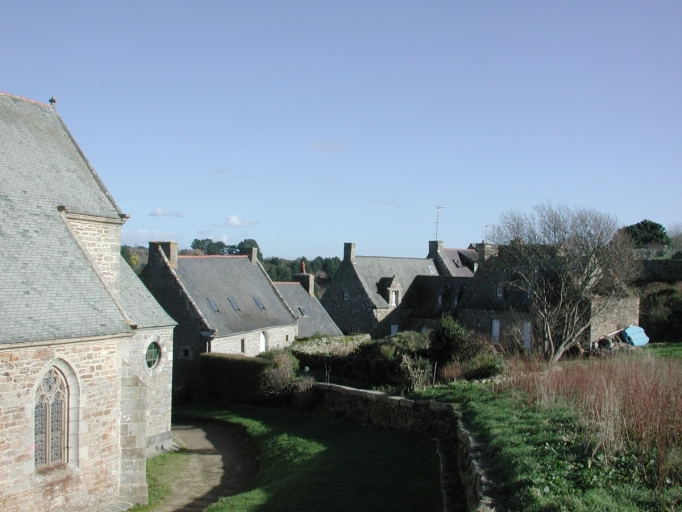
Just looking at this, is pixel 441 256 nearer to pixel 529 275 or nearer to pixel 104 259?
pixel 529 275

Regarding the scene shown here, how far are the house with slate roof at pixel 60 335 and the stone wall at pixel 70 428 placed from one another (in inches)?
0.9

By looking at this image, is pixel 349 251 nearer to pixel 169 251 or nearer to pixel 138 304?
pixel 169 251

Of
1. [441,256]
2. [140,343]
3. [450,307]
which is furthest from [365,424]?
[441,256]

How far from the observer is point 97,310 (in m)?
A: 13.1

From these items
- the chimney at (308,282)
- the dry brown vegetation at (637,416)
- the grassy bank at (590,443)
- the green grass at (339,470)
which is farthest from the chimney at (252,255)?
the dry brown vegetation at (637,416)

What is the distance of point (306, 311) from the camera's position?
34312 mm

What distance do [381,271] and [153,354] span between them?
22552 millimetres

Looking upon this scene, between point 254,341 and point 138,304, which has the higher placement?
point 138,304

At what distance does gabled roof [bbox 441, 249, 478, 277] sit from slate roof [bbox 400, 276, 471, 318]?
7.25 metres

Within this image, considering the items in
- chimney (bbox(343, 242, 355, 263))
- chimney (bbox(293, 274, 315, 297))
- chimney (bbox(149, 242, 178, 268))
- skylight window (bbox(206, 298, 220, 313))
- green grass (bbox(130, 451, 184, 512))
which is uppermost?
chimney (bbox(343, 242, 355, 263))

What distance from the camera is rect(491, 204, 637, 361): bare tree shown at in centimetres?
2475

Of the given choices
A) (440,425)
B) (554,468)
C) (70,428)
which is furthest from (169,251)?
(554,468)

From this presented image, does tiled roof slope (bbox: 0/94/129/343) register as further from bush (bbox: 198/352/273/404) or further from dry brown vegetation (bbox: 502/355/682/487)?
bush (bbox: 198/352/273/404)

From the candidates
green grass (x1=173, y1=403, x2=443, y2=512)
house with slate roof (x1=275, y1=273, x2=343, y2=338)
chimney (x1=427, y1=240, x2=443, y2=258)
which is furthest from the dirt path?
chimney (x1=427, y1=240, x2=443, y2=258)
